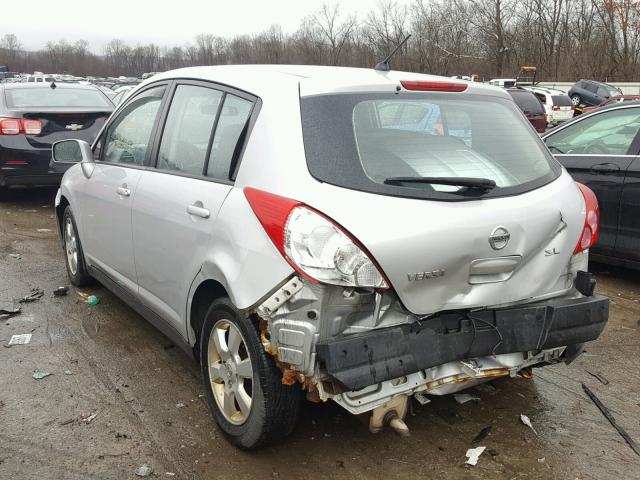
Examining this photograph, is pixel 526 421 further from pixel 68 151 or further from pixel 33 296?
pixel 33 296

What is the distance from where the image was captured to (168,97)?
388cm

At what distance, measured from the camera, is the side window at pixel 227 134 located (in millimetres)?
3111

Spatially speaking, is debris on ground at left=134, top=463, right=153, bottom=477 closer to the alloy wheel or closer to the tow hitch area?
the alloy wheel

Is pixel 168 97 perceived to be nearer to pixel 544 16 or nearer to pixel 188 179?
pixel 188 179

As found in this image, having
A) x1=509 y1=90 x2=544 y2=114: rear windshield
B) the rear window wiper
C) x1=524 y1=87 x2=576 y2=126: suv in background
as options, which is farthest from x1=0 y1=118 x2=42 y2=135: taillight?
x1=524 y1=87 x2=576 y2=126: suv in background

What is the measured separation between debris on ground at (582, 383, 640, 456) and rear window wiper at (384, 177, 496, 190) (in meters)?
1.52

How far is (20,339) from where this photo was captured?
14.8 feet

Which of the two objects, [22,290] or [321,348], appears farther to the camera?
[22,290]

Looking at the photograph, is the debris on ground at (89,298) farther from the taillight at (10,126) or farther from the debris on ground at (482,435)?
the taillight at (10,126)

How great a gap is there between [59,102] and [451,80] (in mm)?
7873

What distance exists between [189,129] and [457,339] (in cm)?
189

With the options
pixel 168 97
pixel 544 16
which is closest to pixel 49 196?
pixel 168 97

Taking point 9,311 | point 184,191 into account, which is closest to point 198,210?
point 184,191

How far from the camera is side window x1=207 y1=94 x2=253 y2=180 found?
3111 millimetres
